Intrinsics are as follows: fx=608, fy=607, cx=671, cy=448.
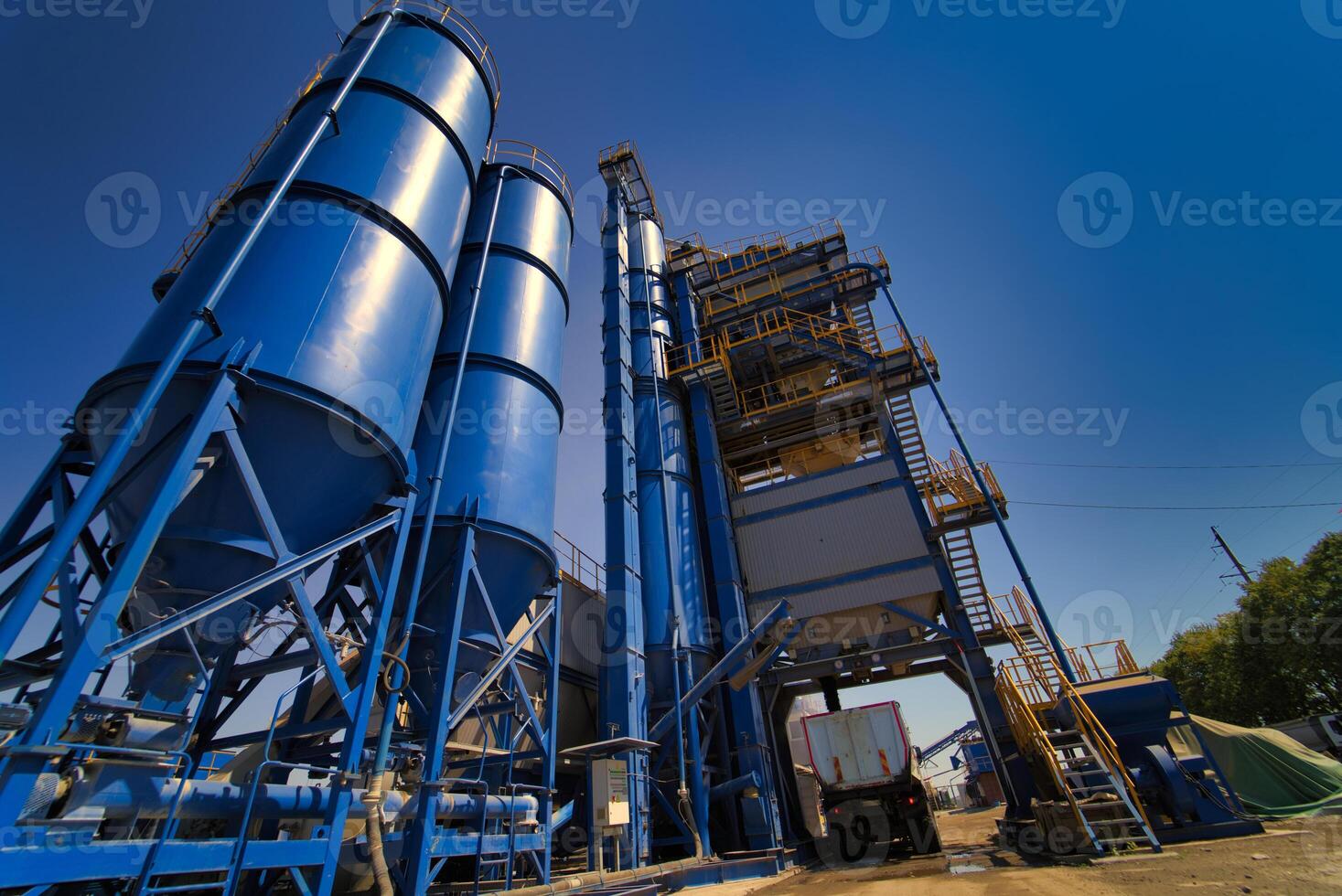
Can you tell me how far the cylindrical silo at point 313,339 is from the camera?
5520mm

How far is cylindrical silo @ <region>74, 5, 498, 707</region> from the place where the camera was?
5.52 meters

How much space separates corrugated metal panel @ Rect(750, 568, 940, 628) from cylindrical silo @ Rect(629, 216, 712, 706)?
2.65 m

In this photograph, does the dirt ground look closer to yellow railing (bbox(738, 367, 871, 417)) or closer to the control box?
the control box

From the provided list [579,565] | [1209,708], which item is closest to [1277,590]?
[1209,708]

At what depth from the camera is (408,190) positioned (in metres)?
7.61

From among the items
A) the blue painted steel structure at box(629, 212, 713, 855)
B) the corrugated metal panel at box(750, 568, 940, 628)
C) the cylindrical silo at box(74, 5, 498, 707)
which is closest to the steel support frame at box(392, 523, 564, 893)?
the cylindrical silo at box(74, 5, 498, 707)

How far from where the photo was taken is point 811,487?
58.0ft

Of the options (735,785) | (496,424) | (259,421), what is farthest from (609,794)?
(259,421)

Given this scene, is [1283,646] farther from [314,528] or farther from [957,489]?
[314,528]

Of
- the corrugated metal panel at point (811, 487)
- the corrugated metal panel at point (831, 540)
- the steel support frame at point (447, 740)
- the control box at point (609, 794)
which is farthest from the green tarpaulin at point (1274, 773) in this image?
the steel support frame at point (447, 740)

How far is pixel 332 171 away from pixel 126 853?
663 cm

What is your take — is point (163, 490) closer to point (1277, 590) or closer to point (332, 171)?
point (332, 171)

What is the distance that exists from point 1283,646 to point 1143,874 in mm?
26246

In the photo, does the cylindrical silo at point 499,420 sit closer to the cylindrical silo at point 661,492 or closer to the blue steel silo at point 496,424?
the blue steel silo at point 496,424
